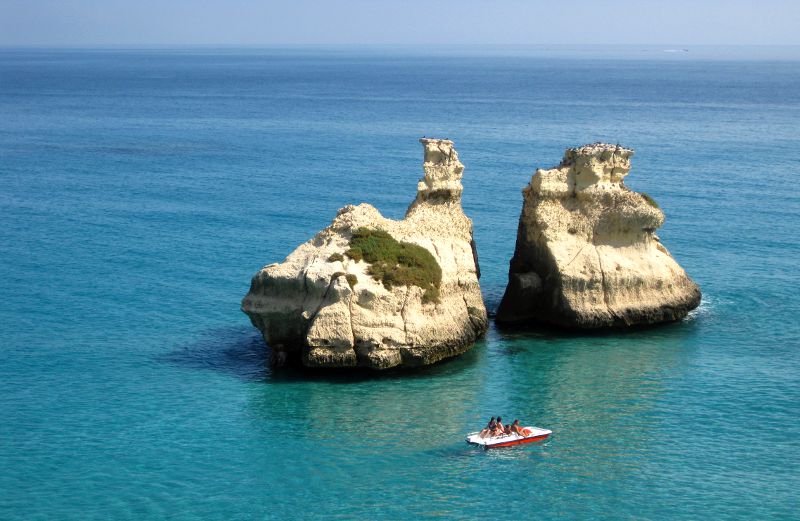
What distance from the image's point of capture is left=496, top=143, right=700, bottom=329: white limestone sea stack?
56875 mm

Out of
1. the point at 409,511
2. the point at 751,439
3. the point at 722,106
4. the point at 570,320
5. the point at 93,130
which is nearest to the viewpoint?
the point at 409,511

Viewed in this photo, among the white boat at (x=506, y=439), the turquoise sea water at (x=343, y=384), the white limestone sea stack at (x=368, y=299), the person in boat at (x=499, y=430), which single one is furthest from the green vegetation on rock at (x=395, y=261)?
the person in boat at (x=499, y=430)

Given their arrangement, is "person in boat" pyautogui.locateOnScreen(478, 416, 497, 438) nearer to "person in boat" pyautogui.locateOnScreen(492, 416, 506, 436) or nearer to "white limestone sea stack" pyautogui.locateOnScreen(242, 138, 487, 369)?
"person in boat" pyautogui.locateOnScreen(492, 416, 506, 436)

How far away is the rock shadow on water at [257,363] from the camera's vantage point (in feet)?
164

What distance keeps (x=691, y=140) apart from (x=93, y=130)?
2926 inches

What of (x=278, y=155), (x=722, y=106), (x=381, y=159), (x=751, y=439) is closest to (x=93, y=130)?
(x=278, y=155)

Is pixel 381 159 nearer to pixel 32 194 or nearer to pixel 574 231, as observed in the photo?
Answer: pixel 32 194

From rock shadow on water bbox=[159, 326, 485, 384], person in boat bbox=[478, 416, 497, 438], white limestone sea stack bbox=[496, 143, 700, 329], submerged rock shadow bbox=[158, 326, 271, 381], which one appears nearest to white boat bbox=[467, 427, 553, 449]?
person in boat bbox=[478, 416, 497, 438]

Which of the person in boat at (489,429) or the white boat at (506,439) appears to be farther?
the person in boat at (489,429)

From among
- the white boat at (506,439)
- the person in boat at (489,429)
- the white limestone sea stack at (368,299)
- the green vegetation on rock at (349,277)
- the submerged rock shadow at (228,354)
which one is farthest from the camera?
the submerged rock shadow at (228,354)

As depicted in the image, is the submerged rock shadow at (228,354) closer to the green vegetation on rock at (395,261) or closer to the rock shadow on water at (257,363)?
the rock shadow on water at (257,363)

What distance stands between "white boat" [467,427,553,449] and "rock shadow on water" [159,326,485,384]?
775 centimetres

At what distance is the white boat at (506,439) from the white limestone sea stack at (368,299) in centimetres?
794

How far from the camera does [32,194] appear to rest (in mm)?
95812
